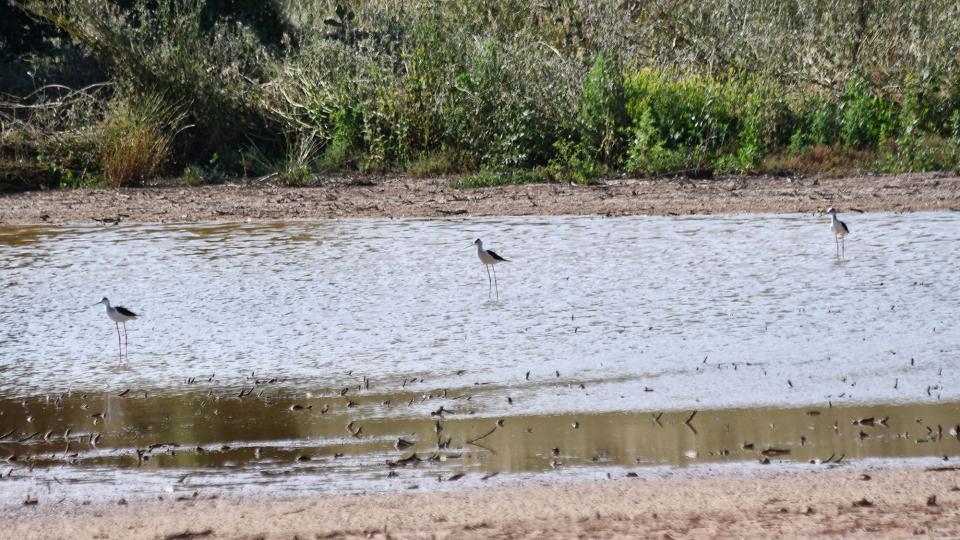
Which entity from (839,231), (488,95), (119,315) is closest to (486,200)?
Result: (488,95)

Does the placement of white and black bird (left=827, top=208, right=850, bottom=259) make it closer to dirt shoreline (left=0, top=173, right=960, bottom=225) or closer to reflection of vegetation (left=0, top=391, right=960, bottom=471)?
dirt shoreline (left=0, top=173, right=960, bottom=225)

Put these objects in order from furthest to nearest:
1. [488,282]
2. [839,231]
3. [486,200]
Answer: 1. [486,200]
2. [839,231]
3. [488,282]

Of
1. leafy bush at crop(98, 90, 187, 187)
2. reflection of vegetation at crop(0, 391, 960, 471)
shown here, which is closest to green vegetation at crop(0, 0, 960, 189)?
leafy bush at crop(98, 90, 187, 187)

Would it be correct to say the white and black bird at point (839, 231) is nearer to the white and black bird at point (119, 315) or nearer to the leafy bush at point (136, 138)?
the white and black bird at point (119, 315)

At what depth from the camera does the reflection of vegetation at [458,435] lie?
6.91 m

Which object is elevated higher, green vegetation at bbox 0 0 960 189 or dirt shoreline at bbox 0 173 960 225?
green vegetation at bbox 0 0 960 189

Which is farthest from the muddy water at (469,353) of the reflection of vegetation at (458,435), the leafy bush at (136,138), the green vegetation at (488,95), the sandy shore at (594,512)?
the leafy bush at (136,138)

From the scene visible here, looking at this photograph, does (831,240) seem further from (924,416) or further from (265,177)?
(265,177)

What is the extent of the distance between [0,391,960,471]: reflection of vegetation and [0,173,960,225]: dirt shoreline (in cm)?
800

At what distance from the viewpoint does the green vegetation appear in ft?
60.1

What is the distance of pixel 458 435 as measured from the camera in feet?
24.1

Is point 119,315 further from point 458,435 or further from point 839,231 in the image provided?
point 839,231

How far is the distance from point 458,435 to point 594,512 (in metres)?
1.52

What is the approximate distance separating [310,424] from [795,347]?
137 inches
